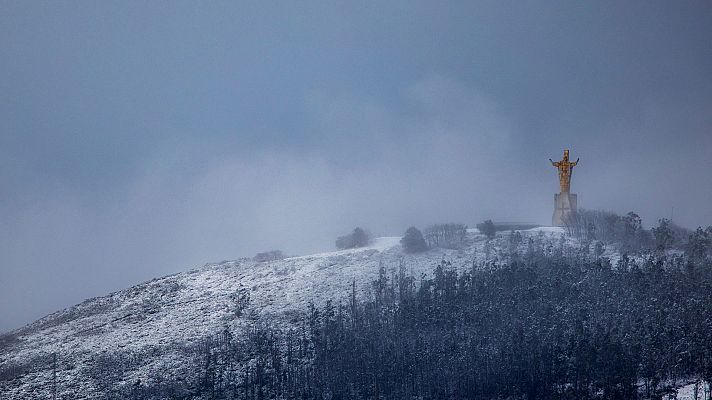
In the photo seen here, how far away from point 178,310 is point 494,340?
193 feet

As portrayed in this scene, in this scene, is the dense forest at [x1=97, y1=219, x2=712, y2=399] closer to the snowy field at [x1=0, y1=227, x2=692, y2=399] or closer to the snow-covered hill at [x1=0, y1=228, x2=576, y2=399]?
the snowy field at [x1=0, y1=227, x2=692, y2=399]

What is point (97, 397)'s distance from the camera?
107562 millimetres

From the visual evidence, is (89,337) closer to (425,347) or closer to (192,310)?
(192,310)

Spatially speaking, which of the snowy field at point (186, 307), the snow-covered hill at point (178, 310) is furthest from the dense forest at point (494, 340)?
the snow-covered hill at point (178, 310)

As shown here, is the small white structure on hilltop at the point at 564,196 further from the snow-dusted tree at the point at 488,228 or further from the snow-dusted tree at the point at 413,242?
the snow-dusted tree at the point at 413,242

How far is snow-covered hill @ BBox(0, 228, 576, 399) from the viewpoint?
117812 mm

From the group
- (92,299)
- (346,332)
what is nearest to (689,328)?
(346,332)

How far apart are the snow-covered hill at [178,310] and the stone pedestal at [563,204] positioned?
435cm

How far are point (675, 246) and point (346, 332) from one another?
60585 mm

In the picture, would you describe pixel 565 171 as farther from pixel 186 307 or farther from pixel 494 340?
pixel 186 307

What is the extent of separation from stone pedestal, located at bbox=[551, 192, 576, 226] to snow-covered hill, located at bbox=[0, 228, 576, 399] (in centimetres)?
435

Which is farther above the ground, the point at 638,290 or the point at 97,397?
the point at 638,290

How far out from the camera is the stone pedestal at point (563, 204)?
146 m

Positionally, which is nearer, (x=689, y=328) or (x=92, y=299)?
(x=689, y=328)
